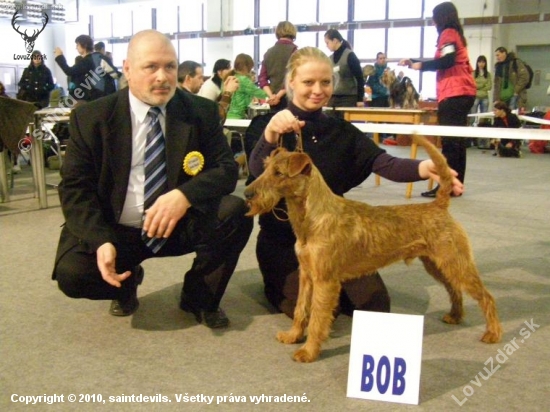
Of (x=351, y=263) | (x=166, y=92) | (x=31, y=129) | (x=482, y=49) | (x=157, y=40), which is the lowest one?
(x=351, y=263)

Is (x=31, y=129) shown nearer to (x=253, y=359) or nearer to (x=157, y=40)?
(x=157, y=40)

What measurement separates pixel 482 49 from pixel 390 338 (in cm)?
1224

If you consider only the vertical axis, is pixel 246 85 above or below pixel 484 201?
above

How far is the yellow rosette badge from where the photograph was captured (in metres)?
2.12

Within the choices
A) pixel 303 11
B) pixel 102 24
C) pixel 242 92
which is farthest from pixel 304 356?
pixel 102 24

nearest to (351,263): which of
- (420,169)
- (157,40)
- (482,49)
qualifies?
(420,169)

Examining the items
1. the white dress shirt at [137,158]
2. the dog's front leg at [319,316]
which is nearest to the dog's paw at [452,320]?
the dog's front leg at [319,316]

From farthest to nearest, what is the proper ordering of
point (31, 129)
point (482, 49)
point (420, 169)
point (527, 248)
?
point (482, 49) → point (31, 129) → point (527, 248) → point (420, 169)

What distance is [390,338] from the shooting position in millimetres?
1650

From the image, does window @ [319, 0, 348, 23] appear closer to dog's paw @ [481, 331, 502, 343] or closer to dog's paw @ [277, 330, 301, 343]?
dog's paw @ [481, 331, 502, 343]

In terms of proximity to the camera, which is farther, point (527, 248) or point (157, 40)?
point (527, 248)

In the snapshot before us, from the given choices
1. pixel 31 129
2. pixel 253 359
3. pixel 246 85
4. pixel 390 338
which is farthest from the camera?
pixel 246 85

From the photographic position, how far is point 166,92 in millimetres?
2031

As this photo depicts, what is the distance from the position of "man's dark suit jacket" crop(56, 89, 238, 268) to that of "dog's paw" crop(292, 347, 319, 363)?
641mm
